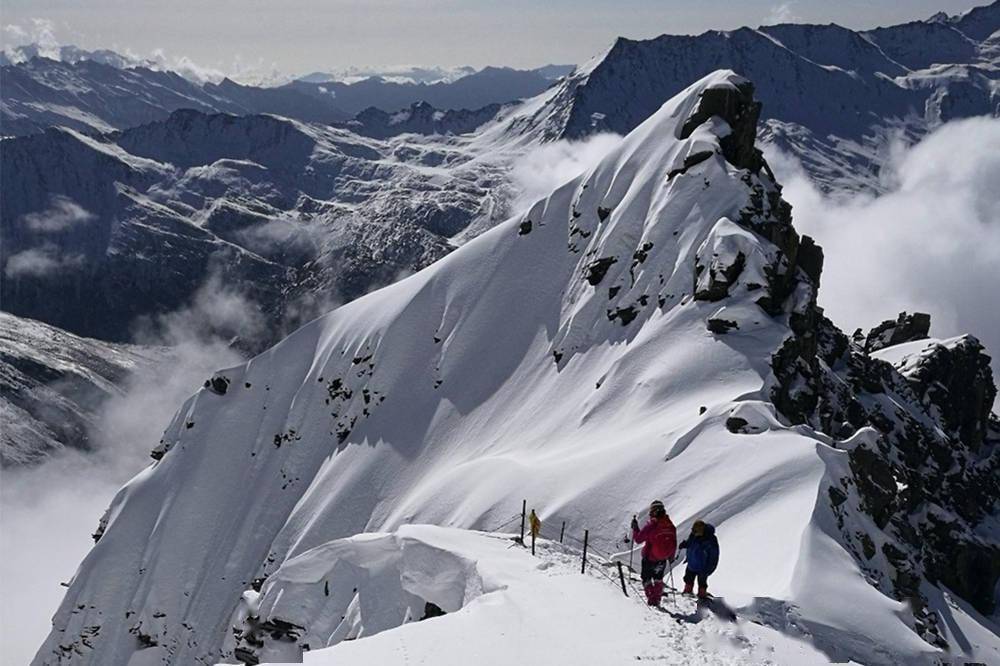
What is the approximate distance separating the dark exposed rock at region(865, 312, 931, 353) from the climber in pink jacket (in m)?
101

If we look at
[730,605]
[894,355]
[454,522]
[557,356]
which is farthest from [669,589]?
[894,355]

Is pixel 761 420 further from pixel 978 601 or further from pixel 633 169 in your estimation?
pixel 633 169

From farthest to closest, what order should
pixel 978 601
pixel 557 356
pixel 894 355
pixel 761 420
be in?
pixel 894 355, pixel 557 356, pixel 978 601, pixel 761 420

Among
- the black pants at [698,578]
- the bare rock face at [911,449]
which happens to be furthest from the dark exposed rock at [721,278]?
the black pants at [698,578]

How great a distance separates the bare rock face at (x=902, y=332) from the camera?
113 metres

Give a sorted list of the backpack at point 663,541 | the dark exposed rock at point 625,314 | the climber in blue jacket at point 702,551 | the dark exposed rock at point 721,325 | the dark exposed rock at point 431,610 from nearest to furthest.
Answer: the climber in blue jacket at point 702,551 < the backpack at point 663,541 < the dark exposed rock at point 431,610 < the dark exposed rock at point 721,325 < the dark exposed rock at point 625,314

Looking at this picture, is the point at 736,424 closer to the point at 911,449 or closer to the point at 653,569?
the point at 653,569

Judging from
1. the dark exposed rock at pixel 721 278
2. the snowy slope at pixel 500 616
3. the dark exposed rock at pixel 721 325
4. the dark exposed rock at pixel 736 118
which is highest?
the dark exposed rock at pixel 736 118

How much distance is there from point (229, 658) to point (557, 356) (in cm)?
3881

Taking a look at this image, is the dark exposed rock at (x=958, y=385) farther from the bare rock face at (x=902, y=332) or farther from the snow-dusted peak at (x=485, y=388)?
the snow-dusted peak at (x=485, y=388)

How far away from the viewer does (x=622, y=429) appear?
171 ft

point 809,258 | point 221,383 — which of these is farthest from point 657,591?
point 221,383

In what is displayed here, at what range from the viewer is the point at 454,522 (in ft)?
171

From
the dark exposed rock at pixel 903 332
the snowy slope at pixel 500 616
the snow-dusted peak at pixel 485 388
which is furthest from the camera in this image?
the dark exposed rock at pixel 903 332
